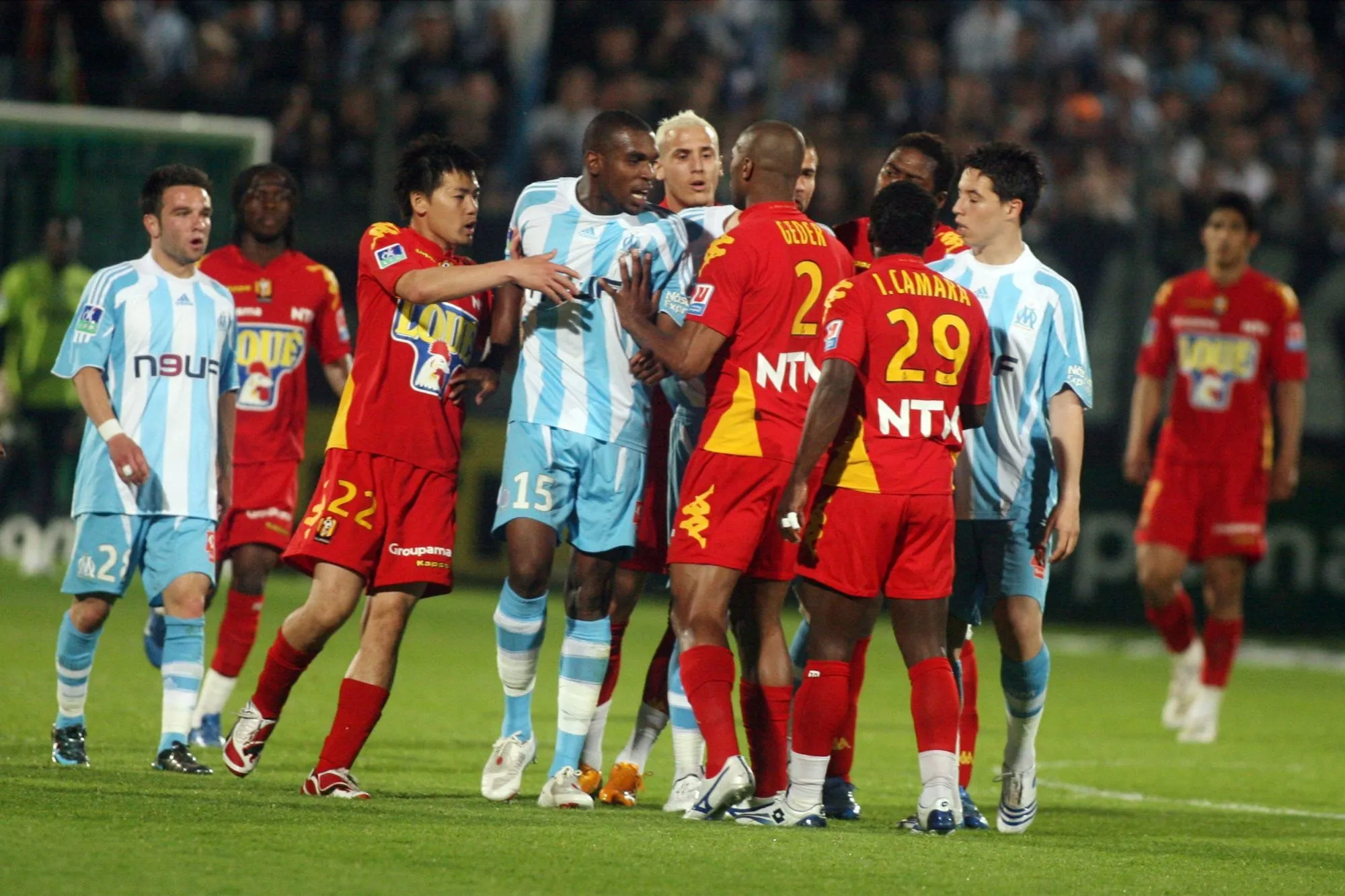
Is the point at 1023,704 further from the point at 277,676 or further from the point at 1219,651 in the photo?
the point at 1219,651

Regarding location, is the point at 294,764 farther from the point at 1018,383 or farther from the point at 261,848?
the point at 1018,383

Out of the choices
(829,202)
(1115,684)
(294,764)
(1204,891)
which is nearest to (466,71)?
(829,202)

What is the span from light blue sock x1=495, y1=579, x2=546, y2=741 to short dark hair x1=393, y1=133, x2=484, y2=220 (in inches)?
59.1

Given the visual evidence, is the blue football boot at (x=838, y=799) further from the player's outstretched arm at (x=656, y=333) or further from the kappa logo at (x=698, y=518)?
the player's outstretched arm at (x=656, y=333)

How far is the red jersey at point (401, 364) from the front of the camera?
698 centimetres

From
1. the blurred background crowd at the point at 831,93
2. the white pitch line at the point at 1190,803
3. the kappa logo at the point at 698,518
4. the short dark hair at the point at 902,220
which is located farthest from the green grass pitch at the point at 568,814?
the blurred background crowd at the point at 831,93

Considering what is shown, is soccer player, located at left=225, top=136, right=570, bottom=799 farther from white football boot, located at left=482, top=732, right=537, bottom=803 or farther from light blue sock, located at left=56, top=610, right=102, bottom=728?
light blue sock, located at left=56, top=610, right=102, bottom=728

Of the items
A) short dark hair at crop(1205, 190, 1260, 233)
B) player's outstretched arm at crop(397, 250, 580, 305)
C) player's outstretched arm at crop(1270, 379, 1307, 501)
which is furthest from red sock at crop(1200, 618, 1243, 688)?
player's outstretched arm at crop(397, 250, 580, 305)

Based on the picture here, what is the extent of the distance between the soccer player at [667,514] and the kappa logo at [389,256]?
963 millimetres

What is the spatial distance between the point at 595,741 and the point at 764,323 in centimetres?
180

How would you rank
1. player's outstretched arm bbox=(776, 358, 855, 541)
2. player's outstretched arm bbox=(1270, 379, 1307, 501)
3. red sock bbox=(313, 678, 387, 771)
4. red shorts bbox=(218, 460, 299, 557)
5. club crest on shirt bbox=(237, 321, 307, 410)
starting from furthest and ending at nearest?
player's outstretched arm bbox=(1270, 379, 1307, 501), club crest on shirt bbox=(237, 321, 307, 410), red shorts bbox=(218, 460, 299, 557), red sock bbox=(313, 678, 387, 771), player's outstretched arm bbox=(776, 358, 855, 541)

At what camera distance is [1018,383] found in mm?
7406

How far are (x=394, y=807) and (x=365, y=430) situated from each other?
135cm

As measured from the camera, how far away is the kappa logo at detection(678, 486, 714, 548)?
264 inches
